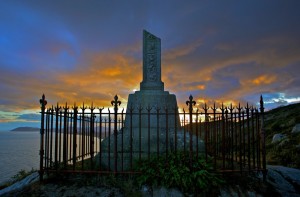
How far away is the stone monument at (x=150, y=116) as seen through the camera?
828cm

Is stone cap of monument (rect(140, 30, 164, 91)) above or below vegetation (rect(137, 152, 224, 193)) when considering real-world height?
above

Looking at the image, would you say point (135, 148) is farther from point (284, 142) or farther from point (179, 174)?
point (284, 142)

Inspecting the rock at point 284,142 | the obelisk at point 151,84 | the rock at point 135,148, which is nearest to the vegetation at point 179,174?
the rock at point 135,148

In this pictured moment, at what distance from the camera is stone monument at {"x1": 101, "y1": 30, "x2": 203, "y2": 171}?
8.28m

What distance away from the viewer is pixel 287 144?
13867 millimetres

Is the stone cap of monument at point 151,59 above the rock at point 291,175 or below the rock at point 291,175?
above

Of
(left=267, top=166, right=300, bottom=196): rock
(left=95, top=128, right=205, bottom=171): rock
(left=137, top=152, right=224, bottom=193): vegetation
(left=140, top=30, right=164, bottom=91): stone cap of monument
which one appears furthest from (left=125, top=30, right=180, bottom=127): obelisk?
(left=267, top=166, right=300, bottom=196): rock

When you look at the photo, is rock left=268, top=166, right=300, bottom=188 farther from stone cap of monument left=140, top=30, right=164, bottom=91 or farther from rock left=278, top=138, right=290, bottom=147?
stone cap of monument left=140, top=30, right=164, bottom=91

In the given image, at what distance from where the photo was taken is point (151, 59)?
11.1 meters

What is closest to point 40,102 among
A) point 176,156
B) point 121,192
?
point 121,192

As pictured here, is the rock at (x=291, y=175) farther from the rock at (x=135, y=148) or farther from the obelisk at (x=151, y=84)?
the obelisk at (x=151, y=84)

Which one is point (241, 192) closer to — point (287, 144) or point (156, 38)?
point (156, 38)

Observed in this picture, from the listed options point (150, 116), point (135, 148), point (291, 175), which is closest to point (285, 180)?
point (291, 175)

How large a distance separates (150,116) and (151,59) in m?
2.78
